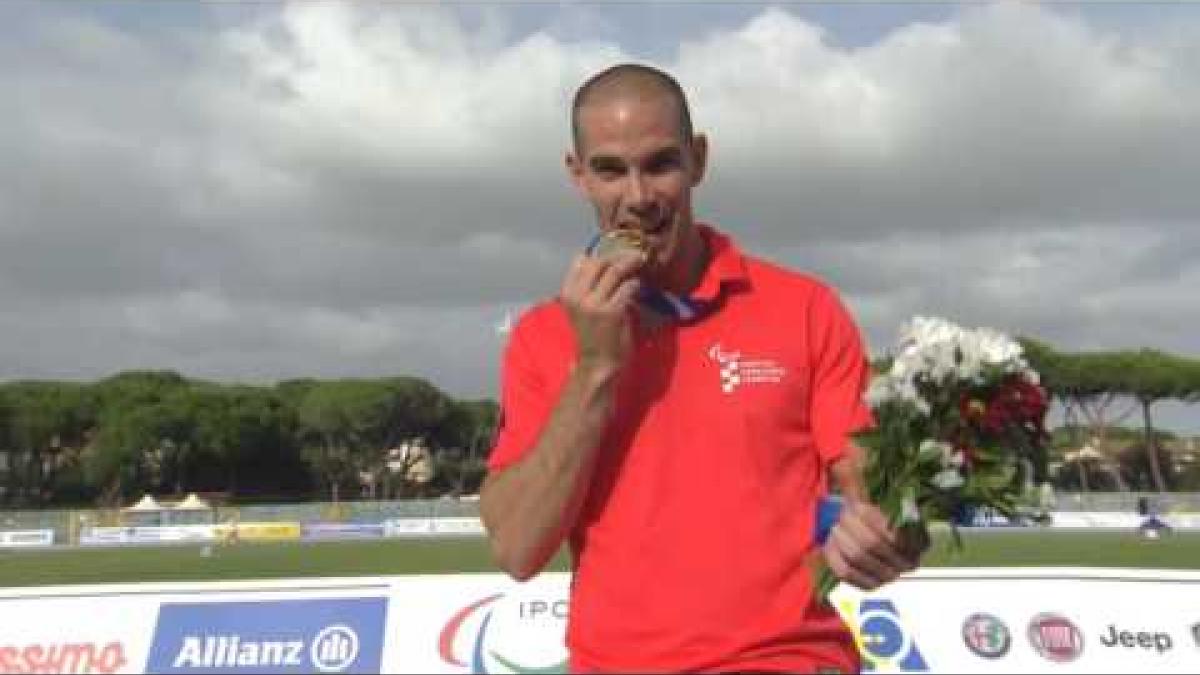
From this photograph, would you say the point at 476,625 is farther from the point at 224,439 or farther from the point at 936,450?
the point at 224,439

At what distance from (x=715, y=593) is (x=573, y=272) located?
613mm

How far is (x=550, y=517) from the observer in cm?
253

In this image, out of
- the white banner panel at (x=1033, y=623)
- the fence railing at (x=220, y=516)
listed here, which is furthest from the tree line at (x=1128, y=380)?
the white banner panel at (x=1033, y=623)

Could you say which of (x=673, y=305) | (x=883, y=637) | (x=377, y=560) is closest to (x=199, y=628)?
(x=883, y=637)

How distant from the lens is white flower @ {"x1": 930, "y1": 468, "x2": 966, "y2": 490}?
2139 millimetres

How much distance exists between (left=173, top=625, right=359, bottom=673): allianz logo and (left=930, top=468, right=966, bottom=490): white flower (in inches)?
313

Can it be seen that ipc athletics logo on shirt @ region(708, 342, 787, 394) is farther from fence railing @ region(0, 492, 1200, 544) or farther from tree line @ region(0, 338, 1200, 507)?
tree line @ region(0, 338, 1200, 507)

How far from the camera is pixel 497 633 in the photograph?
977 cm

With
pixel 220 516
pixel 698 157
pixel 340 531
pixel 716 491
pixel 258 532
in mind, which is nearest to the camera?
pixel 716 491

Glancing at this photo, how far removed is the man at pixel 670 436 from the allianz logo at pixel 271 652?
7183mm

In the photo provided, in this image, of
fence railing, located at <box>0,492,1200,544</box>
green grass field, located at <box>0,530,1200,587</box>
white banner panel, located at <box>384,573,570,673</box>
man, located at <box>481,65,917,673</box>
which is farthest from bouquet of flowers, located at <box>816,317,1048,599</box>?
fence railing, located at <box>0,492,1200,544</box>

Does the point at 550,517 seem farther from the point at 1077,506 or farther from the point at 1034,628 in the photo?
the point at 1077,506

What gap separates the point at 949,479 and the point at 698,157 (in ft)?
3.07

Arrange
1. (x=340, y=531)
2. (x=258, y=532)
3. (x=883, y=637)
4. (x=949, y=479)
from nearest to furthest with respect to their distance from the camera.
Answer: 1. (x=949, y=479)
2. (x=883, y=637)
3. (x=340, y=531)
4. (x=258, y=532)
